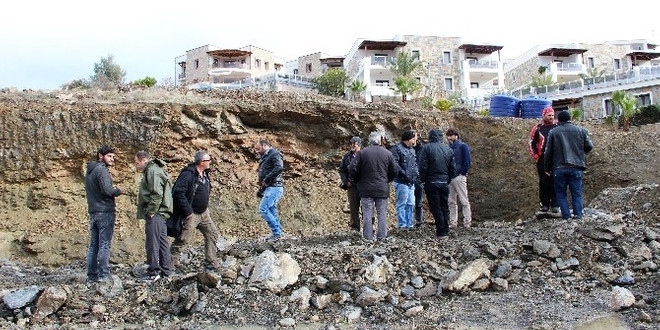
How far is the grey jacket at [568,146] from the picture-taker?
7602 mm

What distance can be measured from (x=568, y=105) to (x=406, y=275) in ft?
112

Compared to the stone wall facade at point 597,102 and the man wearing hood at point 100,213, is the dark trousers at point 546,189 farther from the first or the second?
the stone wall facade at point 597,102

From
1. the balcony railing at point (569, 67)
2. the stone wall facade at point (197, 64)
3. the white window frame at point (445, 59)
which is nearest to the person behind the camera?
the balcony railing at point (569, 67)

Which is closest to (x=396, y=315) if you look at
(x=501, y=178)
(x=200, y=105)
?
(x=200, y=105)

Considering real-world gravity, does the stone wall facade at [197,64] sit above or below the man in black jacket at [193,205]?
above

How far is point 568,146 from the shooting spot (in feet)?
25.0

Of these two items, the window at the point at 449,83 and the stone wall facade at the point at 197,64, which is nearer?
the window at the point at 449,83

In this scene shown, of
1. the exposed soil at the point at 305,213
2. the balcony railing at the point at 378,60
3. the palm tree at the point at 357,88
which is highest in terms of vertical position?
the balcony railing at the point at 378,60

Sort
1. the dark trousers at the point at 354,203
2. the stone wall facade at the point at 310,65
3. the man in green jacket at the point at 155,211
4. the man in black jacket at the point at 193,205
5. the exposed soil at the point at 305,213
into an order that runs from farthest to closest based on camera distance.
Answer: the stone wall facade at the point at 310,65 < the dark trousers at the point at 354,203 < the man in black jacket at the point at 193,205 < the man in green jacket at the point at 155,211 < the exposed soil at the point at 305,213

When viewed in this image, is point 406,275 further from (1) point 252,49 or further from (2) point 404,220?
(1) point 252,49

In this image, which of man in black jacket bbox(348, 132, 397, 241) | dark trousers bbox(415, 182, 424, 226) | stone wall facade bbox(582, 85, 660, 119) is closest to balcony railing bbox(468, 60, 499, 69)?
stone wall facade bbox(582, 85, 660, 119)

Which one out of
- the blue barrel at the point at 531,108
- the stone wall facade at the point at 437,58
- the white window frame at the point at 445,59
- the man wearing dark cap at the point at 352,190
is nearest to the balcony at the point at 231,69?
the stone wall facade at the point at 437,58

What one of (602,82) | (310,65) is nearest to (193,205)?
(602,82)

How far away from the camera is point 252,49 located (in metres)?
52.0
